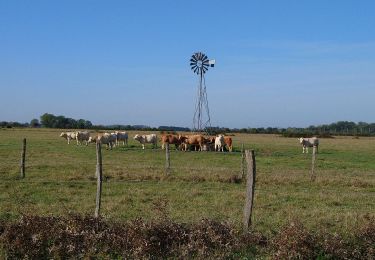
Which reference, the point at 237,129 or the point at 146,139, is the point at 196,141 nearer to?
the point at 146,139

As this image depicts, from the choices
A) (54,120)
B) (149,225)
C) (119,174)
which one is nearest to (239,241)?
(149,225)

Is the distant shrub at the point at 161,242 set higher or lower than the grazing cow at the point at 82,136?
lower

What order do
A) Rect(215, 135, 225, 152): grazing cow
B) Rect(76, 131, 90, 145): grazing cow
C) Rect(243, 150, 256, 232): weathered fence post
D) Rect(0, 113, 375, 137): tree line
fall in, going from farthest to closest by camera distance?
Rect(0, 113, 375, 137): tree line → Rect(76, 131, 90, 145): grazing cow → Rect(215, 135, 225, 152): grazing cow → Rect(243, 150, 256, 232): weathered fence post

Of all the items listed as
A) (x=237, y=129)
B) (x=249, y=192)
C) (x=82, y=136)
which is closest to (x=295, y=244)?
(x=249, y=192)

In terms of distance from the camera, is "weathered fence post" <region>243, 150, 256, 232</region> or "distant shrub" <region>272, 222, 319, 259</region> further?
"weathered fence post" <region>243, 150, 256, 232</region>

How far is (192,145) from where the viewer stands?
160 ft

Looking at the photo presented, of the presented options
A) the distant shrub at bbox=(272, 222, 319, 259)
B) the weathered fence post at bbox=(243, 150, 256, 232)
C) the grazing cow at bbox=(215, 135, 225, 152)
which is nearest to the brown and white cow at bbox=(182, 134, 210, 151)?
the grazing cow at bbox=(215, 135, 225, 152)

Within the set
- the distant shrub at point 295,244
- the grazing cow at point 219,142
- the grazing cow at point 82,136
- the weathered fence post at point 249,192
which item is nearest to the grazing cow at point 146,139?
the grazing cow at point 82,136

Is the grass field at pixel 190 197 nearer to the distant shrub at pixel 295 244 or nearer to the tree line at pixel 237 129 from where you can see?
the distant shrub at pixel 295 244

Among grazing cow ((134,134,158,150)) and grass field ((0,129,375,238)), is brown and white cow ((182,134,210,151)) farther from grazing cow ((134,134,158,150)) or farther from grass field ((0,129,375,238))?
grass field ((0,129,375,238))

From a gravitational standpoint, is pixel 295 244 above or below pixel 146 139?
below

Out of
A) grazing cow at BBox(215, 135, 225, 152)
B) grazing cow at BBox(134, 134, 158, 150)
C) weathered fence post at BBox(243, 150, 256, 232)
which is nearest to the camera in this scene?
weathered fence post at BBox(243, 150, 256, 232)

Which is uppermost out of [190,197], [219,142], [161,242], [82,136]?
[82,136]

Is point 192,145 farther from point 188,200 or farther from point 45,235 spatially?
point 45,235
